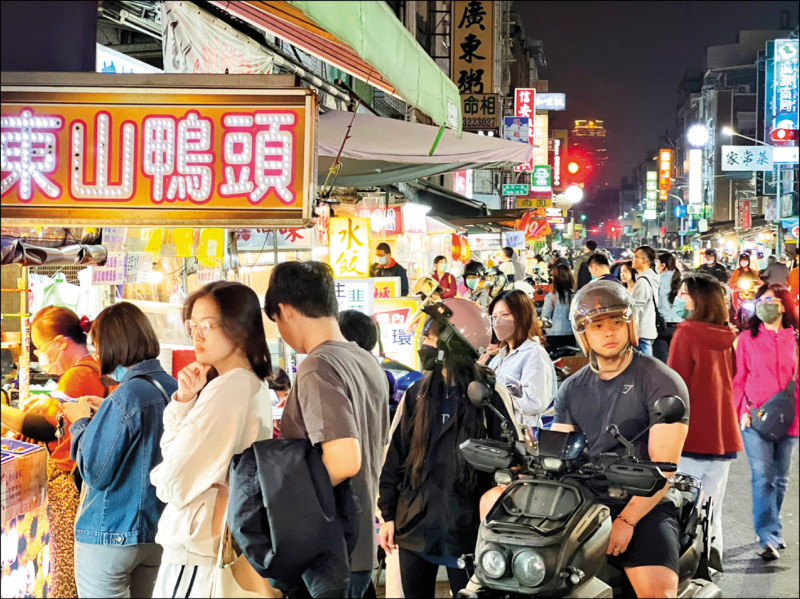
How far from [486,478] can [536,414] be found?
71.9 inches

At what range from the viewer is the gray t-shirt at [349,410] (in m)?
3.78

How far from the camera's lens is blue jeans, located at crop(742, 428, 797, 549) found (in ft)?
25.5

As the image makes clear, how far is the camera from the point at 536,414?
6.53 meters

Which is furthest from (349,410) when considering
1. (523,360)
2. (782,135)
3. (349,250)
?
(782,135)

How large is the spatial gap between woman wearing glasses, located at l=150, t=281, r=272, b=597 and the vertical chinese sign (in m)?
23.5

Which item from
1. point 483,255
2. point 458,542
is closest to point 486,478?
point 458,542

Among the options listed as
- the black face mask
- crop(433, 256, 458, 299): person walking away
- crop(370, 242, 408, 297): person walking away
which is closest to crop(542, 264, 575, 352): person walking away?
crop(433, 256, 458, 299): person walking away

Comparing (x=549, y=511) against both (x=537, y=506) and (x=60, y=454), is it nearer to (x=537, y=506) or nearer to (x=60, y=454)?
(x=537, y=506)

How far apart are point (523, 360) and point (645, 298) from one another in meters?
7.75

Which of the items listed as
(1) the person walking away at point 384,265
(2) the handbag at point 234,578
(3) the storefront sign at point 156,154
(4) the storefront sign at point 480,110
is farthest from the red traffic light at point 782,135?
(2) the handbag at point 234,578

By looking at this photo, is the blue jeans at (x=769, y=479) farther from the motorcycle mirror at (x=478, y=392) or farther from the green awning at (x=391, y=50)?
the motorcycle mirror at (x=478, y=392)

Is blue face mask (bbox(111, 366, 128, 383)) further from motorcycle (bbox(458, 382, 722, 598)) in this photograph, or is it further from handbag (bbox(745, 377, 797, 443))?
handbag (bbox(745, 377, 797, 443))

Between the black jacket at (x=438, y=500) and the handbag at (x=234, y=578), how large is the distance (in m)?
1.17

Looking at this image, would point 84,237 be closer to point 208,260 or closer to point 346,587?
point 208,260
